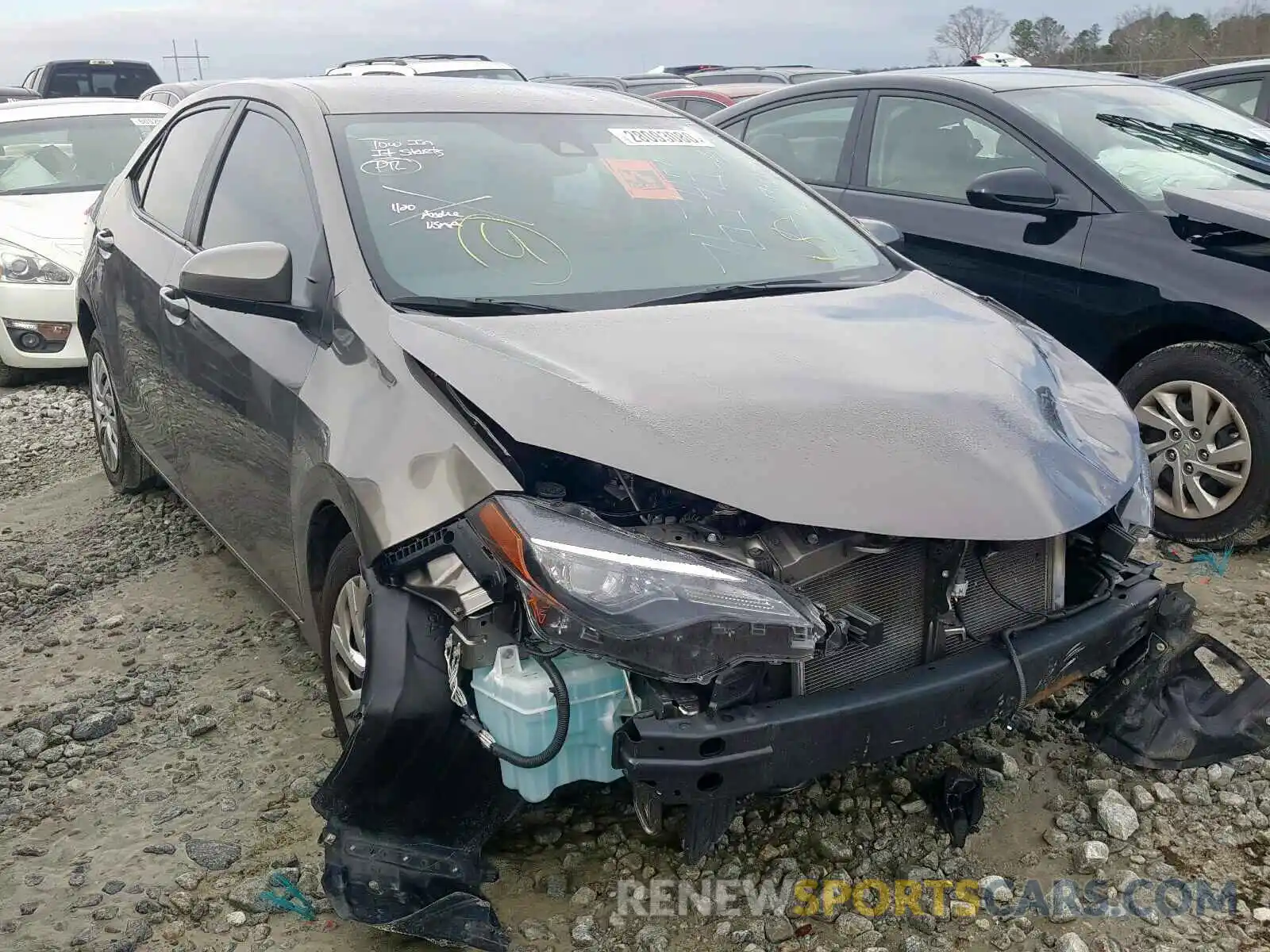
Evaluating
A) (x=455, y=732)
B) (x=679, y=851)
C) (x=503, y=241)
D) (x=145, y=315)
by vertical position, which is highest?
(x=503, y=241)

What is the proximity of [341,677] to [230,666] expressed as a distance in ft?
3.14

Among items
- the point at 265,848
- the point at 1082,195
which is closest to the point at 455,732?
the point at 265,848

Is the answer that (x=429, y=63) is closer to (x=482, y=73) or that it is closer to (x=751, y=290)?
(x=482, y=73)

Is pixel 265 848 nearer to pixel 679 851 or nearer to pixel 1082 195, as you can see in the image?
pixel 679 851

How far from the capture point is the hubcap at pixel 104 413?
490 centimetres

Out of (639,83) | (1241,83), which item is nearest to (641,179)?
(1241,83)

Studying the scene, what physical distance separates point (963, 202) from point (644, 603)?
354 cm

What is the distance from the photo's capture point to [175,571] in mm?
4289

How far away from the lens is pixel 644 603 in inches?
79.4

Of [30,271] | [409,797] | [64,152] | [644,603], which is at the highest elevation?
[644,603]

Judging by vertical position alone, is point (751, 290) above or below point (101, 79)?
above

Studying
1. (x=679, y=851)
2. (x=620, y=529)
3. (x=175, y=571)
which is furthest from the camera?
(x=175, y=571)

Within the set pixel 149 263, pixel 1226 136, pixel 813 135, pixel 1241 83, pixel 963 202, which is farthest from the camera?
pixel 1241 83

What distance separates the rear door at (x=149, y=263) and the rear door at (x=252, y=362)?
15cm
